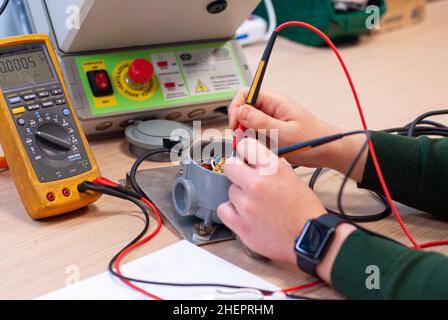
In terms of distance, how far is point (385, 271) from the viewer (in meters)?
0.50

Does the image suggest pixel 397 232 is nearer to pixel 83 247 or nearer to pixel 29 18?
pixel 83 247

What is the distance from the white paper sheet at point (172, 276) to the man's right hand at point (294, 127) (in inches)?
6.5

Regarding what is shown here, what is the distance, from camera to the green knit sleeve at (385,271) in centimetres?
48

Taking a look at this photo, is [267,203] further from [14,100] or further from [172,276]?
[14,100]

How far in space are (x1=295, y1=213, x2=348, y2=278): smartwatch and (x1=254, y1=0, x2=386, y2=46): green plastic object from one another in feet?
2.88

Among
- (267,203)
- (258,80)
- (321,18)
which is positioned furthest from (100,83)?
(321,18)

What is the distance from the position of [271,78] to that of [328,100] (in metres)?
0.16

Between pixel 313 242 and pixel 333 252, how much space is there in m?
0.02

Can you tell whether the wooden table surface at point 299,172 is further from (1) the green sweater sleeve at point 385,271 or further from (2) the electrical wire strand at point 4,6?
(2) the electrical wire strand at point 4,6

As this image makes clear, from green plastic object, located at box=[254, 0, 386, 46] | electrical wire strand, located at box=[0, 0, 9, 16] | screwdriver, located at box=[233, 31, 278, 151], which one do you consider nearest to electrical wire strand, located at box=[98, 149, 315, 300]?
screwdriver, located at box=[233, 31, 278, 151]

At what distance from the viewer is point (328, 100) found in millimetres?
1023

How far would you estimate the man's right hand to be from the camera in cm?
64

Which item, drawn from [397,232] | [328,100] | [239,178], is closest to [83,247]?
[239,178]

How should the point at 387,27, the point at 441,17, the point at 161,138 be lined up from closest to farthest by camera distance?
the point at 161,138 → the point at 387,27 → the point at 441,17
